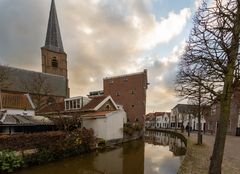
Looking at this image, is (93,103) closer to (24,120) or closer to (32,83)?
(24,120)

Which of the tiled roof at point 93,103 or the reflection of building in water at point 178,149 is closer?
the reflection of building in water at point 178,149

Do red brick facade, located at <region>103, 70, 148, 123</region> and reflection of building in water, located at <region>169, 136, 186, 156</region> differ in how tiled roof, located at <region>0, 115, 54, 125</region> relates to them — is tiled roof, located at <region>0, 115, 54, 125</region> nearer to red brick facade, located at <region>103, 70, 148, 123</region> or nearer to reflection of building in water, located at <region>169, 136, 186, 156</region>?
reflection of building in water, located at <region>169, 136, 186, 156</region>

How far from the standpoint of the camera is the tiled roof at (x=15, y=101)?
79.6 ft

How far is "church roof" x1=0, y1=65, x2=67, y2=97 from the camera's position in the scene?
115 ft

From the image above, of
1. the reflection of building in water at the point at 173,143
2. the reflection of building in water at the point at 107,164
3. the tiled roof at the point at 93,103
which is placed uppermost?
the tiled roof at the point at 93,103

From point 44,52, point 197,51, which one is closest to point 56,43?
point 44,52

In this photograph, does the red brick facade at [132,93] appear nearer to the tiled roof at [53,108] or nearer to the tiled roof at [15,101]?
the tiled roof at [53,108]

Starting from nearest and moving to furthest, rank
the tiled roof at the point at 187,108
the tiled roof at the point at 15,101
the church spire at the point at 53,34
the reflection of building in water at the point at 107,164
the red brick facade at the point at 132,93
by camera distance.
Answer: the reflection of building in water at the point at 107,164 → the tiled roof at the point at 15,101 → the tiled roof at the point at 187,108 → the red brick facade at the point at 132,93 → the church spire at the point at 53,34

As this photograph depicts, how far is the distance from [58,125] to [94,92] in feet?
123

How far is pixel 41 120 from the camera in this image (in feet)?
63.6

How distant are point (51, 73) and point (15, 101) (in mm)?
21735

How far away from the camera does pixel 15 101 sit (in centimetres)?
2527

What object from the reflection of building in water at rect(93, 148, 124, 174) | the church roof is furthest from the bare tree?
the church roof

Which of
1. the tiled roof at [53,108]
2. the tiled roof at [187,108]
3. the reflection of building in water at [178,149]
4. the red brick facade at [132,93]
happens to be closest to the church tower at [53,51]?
the red brick facade at [132,93]
